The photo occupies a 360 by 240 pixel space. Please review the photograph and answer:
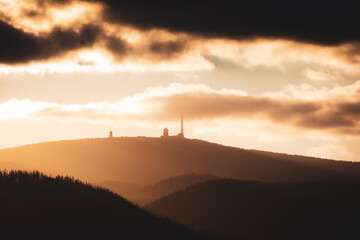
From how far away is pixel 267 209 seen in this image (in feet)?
182

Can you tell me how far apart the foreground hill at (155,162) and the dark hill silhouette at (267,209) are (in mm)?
90376

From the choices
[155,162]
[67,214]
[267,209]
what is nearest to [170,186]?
[267,209]

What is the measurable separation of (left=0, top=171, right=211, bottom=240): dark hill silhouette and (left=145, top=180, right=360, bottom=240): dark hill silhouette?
56.4ft

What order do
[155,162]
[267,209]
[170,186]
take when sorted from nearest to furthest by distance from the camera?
[267,209] < [170,186] < [155,162]

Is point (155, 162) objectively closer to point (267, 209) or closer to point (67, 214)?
point (267, 209)

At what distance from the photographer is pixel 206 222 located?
181ft

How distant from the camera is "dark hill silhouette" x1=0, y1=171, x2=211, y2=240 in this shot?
82.6 feet

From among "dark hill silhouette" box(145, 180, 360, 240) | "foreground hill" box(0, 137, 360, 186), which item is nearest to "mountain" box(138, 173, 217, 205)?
"dark hill silhouette" box(145, 180, 360, 240)

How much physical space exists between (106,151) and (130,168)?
56.9 ft

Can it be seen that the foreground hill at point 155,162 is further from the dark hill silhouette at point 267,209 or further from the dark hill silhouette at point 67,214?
the dark hill silhouette at point 67,214

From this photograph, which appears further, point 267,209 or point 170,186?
point 170,186

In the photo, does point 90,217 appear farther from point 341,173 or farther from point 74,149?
point 74,149

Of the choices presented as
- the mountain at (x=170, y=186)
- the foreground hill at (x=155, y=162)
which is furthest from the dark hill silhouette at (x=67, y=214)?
the foreground hill at (x=155, y=162)

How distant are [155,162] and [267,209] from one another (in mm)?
125432
